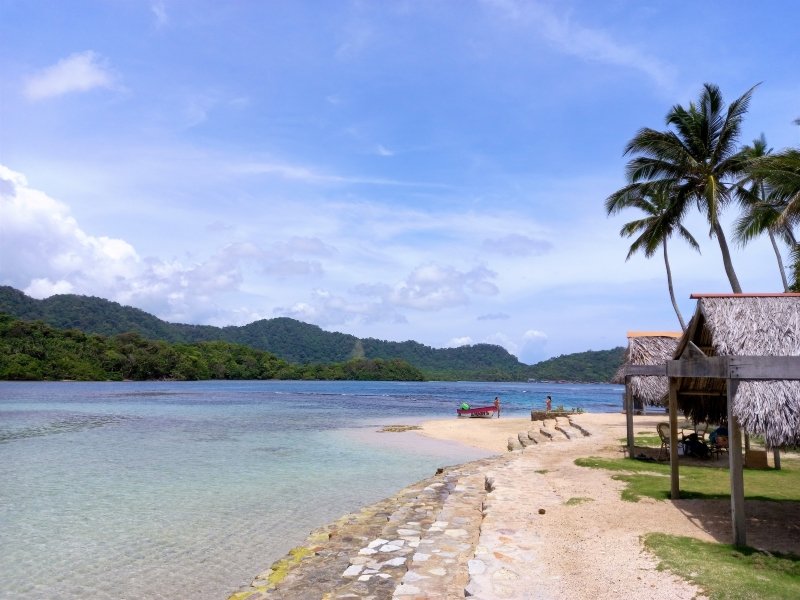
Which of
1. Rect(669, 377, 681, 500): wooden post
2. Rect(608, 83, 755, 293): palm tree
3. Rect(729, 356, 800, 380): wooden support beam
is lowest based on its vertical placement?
Rect(669, 377, 681, 500): wooden post

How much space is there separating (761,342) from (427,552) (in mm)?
5102

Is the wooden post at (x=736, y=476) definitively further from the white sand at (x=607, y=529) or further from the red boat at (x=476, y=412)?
the red boat at (x=476, y=412)

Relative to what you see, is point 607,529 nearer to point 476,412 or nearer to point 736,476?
point 736,476

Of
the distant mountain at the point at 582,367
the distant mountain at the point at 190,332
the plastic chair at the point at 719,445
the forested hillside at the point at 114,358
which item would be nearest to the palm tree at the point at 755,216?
the plastic chair at the point at 719,445

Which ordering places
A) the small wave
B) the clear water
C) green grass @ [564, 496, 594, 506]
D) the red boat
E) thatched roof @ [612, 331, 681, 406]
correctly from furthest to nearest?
the red boat < the small wave < thatched roof @ [612, 331, 681, 406] < green grass @ [564, 496, 594, 506] < the clear water

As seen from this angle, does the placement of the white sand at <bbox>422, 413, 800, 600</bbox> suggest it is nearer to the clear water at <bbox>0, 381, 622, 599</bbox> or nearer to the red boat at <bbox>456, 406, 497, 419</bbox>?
the clear water at <bbox>0, 381, 622, 599</bbox>

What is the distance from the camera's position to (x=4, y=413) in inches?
1426

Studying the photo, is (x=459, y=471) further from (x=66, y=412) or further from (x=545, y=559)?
(x=66, y=412)

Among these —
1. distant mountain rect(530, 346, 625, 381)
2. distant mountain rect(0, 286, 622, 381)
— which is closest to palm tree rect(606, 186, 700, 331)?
distant mountain rect(0, 286, 622, 381)

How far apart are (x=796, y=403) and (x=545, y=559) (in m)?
3.55

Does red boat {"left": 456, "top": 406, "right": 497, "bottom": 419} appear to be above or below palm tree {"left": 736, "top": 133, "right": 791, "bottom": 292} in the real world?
below

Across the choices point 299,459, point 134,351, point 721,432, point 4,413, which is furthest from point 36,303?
point 721,432

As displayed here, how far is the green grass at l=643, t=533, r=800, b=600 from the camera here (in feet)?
17.9

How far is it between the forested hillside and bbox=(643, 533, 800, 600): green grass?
345ft
